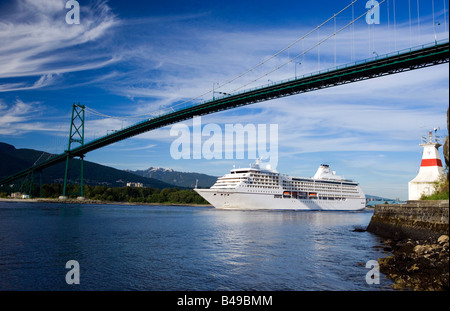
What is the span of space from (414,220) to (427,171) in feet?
18.4

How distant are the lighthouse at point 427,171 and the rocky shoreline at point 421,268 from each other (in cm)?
738

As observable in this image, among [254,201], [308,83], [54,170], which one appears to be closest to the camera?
[308,83]

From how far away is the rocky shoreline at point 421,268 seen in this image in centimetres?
841

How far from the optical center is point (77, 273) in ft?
32.7

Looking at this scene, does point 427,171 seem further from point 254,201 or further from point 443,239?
point 254,201

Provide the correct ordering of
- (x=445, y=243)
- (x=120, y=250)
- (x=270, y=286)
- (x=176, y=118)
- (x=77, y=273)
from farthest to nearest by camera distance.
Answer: (x=176, y=118)
(x=120, y=250)
(x=445, y=243)
(x=77, y=273)
(x=270, y=286)

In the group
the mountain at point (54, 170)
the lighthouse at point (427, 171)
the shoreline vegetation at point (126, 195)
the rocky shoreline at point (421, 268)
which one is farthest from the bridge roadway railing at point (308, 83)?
the mountain at point (54, 170)

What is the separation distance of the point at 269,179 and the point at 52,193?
5852cm

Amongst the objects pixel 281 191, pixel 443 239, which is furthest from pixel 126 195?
pixel 443 239

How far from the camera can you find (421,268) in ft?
31.1

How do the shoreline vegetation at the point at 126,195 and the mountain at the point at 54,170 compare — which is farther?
→ the mountain at the point at 54,170

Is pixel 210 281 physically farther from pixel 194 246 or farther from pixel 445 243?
pixel 445 243

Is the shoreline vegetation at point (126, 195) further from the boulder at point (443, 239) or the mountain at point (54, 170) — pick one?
the boulder at point (443, 239)
